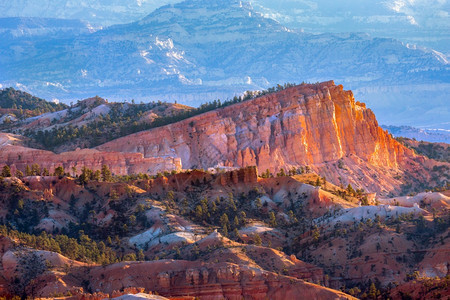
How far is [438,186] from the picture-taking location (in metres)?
125

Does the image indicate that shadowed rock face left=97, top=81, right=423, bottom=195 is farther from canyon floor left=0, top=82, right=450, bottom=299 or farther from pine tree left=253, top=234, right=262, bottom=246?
pine tree left=253, top=234, right=262, bottom=246

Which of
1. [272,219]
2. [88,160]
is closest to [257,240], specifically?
[272,219]

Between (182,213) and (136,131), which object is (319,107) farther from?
(182,213)

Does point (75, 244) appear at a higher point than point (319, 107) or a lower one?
lower

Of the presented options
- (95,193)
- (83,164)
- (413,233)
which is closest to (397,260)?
(413,233)

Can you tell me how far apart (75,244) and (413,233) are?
22.2 meters

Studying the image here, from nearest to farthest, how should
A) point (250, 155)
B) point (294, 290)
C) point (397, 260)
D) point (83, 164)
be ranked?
point (294, 290)
point (397, 260)
point (83, 164)
point (250, 155)

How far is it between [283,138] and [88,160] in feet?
69.4

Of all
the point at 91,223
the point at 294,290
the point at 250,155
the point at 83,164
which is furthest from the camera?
the point at 250,155

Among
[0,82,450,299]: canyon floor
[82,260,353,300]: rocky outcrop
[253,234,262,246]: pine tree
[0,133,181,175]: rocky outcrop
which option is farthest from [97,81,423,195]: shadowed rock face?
[82,260,353,300]: rocky outcrop

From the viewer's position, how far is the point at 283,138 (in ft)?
403

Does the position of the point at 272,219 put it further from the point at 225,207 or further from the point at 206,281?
the point at 206,281

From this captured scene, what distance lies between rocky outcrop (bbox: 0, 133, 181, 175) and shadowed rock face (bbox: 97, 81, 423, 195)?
3518 millimetres

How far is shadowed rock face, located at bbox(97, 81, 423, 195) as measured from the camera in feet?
391
